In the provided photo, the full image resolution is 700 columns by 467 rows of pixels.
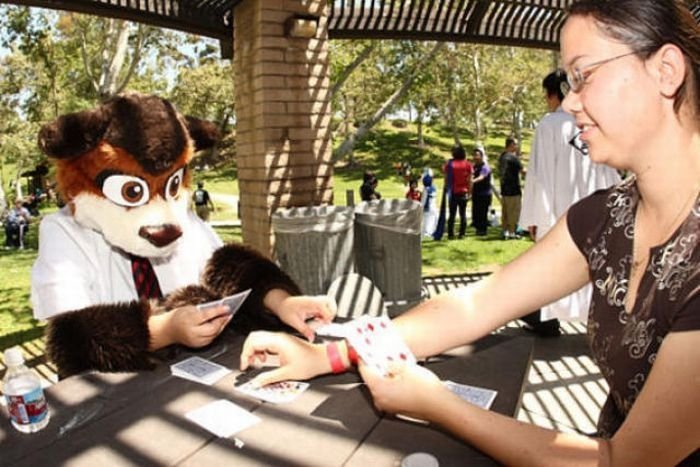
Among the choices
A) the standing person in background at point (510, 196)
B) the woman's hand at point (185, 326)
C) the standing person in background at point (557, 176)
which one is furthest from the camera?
the standing person in background at point (510, 196)

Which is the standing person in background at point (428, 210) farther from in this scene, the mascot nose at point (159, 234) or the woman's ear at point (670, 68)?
the woman's ear at point (670, 68)

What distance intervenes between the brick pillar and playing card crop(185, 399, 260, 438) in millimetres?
2876

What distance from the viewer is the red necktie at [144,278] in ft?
6.80

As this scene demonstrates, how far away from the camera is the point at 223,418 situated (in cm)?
140

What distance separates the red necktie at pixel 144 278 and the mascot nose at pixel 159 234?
270 millimetres

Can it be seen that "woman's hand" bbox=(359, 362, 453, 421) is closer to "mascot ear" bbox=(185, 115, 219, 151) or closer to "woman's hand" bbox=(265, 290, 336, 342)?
"woman's hand" bbox=(265, 290, 336, 342)

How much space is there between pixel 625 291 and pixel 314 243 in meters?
2.97

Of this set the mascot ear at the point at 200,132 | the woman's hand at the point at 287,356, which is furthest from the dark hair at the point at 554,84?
the woman's hand at the point at 287,356

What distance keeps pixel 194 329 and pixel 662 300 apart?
1319 mm

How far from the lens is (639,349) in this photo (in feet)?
4.18

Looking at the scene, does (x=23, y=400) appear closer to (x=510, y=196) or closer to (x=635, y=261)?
(x=635, y=261)

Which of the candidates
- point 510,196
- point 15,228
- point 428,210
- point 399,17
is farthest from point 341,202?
point 399,17

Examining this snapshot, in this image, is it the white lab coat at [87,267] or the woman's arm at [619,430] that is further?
the white lab coat at [87,267]

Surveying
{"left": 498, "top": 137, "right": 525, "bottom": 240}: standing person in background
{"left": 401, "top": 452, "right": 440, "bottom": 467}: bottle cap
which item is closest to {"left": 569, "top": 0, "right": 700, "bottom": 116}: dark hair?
{"left": 401, "top": 452, "right": 440, "bottom": 467}: bottle cap
